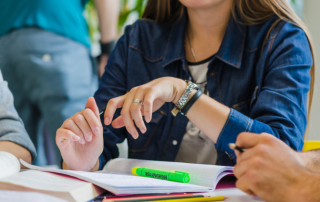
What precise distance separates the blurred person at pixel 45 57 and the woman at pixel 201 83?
0.35 metres

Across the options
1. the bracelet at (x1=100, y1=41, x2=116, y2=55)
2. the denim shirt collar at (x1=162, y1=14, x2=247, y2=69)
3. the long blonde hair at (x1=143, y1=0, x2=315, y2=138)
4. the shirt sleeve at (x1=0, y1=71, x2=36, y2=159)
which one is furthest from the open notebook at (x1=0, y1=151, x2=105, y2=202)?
the bracelet at (x1=100, y1=41, x2=116, y2=55)

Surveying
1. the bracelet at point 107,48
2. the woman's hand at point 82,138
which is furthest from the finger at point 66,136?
the bracelet at point 107,48

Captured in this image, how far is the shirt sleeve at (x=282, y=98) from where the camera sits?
0.80 m

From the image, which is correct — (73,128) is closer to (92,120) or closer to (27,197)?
(92,120)

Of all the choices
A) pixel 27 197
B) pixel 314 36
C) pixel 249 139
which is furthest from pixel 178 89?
pixel 314 36

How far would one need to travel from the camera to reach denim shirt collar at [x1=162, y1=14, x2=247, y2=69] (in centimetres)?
103

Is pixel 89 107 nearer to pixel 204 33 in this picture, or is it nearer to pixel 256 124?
pixel 256 124

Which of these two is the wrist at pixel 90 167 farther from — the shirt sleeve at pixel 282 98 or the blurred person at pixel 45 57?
the blurred person at pixel 45 57

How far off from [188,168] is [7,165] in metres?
0.41

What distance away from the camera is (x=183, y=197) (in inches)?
21.2

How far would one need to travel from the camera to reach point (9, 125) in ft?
2.85

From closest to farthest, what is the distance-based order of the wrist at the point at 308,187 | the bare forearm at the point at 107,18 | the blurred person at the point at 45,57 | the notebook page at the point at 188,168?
the wrist at the point at 308,187, the notebook page at the point at 188,168, the blurred person at the point at 45,57, the bare forearm at the point at 107,18

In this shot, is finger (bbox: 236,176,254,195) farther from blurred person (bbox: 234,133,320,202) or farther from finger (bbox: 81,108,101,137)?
finger (bbox: 81,108,101,137)

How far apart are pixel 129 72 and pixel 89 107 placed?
1.27 feet
